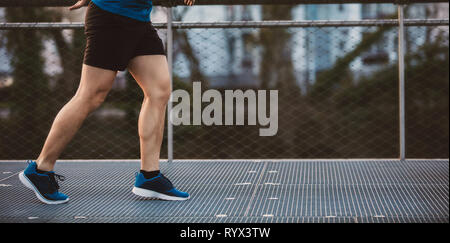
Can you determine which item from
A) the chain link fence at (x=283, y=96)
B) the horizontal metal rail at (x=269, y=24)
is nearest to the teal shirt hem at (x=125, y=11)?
the horizontal metal rail at (x=269, y=24)

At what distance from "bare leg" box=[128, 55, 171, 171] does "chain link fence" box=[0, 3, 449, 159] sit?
4.99 m

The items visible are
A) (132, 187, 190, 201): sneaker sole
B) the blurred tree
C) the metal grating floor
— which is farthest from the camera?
the blurred tree

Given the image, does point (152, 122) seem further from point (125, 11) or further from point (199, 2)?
point (199, 2)

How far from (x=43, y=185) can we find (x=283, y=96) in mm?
7179

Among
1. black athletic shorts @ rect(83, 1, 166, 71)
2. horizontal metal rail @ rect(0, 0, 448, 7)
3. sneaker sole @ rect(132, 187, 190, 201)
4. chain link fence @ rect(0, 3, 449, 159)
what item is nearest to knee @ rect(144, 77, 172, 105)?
black athletic shorts @ rect(83, 1, 166, 71)

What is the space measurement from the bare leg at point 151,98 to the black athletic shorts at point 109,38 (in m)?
0.09

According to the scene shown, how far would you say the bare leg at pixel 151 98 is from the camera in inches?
90.8

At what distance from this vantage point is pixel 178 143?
8.03 metres

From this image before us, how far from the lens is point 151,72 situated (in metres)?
2.30

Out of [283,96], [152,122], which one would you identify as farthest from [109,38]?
[283,96]

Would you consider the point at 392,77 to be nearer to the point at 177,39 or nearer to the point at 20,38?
the point at 177,39

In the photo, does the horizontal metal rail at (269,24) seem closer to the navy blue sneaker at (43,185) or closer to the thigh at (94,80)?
the thigh at (94,80)

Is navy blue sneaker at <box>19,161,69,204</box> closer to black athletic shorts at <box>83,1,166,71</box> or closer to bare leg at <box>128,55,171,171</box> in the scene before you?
bare leg at <box>128,55,171,171</box>

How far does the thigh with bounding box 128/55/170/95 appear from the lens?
2.30 meters
